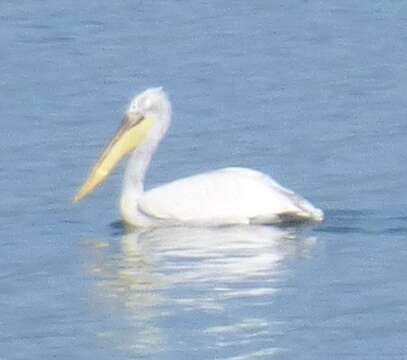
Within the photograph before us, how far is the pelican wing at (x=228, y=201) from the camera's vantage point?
13.9m

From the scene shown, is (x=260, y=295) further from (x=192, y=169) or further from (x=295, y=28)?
(x=295, y=28)

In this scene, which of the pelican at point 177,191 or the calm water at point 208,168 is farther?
the pelican at point 177,191

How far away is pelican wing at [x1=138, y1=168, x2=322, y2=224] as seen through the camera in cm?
1392

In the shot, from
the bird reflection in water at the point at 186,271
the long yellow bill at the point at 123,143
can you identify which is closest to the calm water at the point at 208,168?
the bird reflection in water at the point at 186,271

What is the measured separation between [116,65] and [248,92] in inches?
71.8

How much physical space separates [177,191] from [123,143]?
878mm

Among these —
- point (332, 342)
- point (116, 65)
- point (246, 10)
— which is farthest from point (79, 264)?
point (246, 10)

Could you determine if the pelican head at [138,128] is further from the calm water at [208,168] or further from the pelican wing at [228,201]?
the pelican wing at [228,201]

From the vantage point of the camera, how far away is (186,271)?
12.9 meters

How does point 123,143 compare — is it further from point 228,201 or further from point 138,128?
point 228,201

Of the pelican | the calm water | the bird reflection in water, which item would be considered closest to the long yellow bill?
the pelican

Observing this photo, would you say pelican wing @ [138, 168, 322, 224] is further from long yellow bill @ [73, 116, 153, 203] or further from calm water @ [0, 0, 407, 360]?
long yellow bill @ [73, 116, 153, 203]

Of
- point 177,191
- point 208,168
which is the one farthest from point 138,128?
point 208,168

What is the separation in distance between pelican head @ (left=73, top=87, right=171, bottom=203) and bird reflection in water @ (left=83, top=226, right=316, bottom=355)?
0.88 meters
